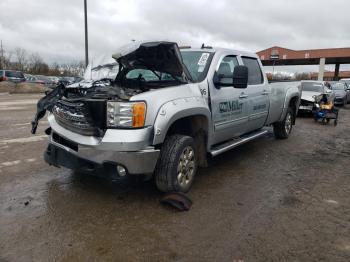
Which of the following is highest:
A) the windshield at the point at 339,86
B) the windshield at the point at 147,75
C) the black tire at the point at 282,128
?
the windshield at the point at 147,75

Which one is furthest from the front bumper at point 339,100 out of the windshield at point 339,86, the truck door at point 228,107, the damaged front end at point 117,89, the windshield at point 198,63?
the damaged front end at point 117,89

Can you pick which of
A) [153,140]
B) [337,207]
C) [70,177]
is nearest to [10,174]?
[70,177]

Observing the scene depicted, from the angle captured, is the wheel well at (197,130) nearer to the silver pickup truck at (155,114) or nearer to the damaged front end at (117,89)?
the silver pickup truck at (155,114)

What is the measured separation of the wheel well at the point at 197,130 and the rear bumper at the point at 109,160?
28.3 inches

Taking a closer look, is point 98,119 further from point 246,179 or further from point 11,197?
point 246,179

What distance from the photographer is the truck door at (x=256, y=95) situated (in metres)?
5.72

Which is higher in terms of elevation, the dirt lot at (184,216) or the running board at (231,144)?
the running board at (231,144)

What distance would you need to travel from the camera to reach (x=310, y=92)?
13.5 m

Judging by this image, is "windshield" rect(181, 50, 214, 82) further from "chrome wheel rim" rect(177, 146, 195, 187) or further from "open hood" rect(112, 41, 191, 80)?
"chrome wheel rim" rect(177, 146, 195, 187)

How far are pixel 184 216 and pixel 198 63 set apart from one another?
2.26 m

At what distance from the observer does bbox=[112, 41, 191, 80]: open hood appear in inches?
159

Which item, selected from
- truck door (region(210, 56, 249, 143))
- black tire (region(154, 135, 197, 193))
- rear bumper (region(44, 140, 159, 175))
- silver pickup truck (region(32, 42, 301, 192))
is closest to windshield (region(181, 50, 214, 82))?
silver pickup truck (region(32, 42, 301, 192))

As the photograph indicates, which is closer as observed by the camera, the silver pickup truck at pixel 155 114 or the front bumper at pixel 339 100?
the silver pickup truck at pixel 155 114

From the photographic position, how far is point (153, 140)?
3551 mm
